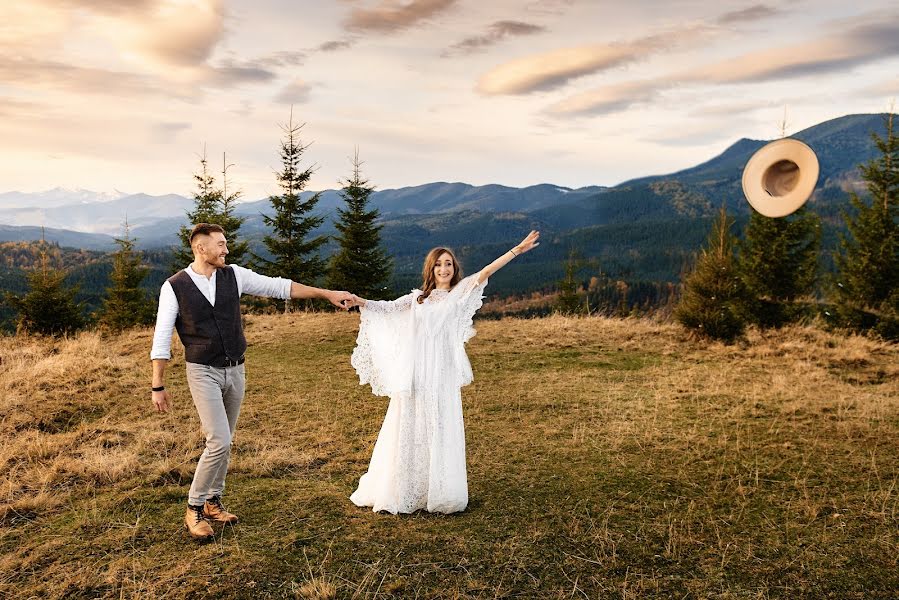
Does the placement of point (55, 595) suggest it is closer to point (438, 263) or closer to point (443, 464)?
point (443, 464)

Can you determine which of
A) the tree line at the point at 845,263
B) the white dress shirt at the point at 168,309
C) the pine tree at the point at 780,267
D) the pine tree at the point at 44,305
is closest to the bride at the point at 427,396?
the white dress shirt at the point at 168,309

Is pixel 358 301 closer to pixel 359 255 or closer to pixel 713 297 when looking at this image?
pixel 713 297

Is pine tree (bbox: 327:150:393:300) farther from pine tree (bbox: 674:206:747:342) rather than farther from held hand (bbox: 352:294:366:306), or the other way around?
held hand (bbox: 352:294:366:306)

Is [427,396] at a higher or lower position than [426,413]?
higher

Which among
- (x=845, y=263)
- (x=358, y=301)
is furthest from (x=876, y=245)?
(x=358, y=301)

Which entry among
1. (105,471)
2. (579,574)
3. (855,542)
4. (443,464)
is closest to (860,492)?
(855,542)

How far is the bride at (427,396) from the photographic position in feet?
17.6

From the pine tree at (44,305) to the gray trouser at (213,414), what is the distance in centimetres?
2183

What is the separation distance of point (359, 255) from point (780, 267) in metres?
23.2

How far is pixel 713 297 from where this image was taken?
→ 1539 centimetres

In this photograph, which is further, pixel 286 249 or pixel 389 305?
pixel 286 249

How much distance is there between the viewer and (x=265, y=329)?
17.1m

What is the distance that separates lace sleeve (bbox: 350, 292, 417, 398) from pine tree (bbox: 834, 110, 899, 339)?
2179 centimetres

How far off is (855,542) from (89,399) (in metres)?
11.2
